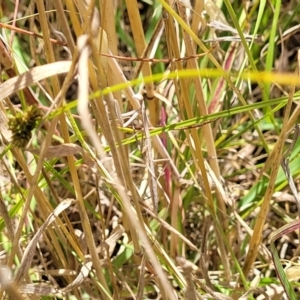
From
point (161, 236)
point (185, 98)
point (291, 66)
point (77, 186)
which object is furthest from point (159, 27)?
point (291, 66)

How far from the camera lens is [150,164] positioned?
2.03 ft

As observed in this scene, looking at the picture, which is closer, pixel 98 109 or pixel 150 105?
pixel 98 109

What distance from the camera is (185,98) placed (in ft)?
2.15

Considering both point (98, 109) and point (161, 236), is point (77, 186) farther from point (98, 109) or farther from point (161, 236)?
point (161, 236)

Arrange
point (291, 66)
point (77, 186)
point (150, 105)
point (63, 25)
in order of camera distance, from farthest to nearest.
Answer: point (291, 66)
point (150, 105)
point (77, 186)
point (63, 25)

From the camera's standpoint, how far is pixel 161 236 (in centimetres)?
88

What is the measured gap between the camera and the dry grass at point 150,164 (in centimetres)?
51

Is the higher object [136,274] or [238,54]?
[238,54]

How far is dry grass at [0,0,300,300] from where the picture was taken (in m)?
0.51

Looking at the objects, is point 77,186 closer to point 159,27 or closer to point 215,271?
point 159,27

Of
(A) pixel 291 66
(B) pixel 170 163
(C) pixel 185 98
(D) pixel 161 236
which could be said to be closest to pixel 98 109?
(C) pixel 185 98

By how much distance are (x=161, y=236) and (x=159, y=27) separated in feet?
1.10

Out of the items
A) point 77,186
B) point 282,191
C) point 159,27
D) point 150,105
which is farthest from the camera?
point 282,191

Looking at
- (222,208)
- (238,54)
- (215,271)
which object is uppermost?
(238,54)
